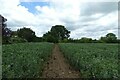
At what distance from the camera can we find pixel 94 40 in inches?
3258

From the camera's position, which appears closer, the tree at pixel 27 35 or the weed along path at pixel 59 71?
the weed along path at pixel 59 71

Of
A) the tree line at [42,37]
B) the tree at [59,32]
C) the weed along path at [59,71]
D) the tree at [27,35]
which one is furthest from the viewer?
the tree at [59,32]

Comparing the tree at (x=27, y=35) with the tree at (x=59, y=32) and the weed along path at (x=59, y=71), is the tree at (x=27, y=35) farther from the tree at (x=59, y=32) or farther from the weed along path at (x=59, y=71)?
the weed along path at (x=59, y=71)

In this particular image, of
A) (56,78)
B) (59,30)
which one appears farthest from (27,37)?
(56,78)

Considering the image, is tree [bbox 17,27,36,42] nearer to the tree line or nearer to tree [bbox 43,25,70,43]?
the tree line

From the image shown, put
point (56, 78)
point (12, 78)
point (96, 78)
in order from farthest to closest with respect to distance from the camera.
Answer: point (56, 78), point (96, 78), point (12, 78)

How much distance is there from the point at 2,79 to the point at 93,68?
350 centimetres

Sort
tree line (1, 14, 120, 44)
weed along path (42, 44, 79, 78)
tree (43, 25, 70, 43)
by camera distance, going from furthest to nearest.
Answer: tree (43, 25, 70, 43)
tree line (1, 14, 120, 44)
weed along path (42, 44, 79, 78)

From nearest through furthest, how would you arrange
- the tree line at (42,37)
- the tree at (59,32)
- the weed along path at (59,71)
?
the weed along path at (59,71)
the tree line at (42,37)
the tree at (59,32)

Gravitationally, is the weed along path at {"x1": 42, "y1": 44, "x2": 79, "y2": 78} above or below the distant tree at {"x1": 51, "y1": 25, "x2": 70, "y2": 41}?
below

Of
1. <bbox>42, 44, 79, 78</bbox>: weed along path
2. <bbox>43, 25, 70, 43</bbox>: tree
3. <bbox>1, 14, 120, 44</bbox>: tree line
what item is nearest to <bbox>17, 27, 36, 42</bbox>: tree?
<bbox>1, 14, 120, 44</bbox>: tree line

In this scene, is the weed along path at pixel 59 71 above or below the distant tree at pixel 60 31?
below

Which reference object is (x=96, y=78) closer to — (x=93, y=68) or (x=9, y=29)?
(x=93, y=68)

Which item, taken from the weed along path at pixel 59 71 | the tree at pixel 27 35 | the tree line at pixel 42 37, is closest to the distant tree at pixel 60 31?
the tree line at pixel 42 37
